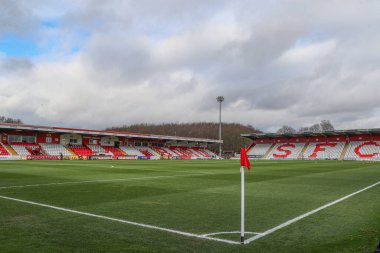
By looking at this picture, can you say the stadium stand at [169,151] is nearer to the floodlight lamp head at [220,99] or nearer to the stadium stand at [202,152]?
the stadium stand at [202,152]

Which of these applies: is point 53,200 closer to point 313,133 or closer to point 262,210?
point 262,210

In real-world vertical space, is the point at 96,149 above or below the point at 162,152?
above

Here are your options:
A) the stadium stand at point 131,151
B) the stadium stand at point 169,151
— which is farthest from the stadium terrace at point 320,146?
the stadium stand at point 131,151

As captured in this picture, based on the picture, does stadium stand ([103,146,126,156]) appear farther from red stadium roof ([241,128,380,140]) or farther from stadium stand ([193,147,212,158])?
red stadium roof ([241,128,380,140])

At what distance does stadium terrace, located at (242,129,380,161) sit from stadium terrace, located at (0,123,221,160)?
16.9 meters

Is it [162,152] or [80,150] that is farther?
[162,152]

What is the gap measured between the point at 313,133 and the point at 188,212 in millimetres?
82877

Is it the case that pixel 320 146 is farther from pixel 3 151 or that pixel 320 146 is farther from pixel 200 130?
pixel 200 130

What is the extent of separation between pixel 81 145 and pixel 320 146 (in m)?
58.0

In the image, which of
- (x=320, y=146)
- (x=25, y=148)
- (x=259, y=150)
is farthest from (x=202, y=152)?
(x=25, y=148)

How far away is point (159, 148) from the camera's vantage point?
9188 cm

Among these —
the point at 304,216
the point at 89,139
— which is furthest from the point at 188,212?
the point at 89,139

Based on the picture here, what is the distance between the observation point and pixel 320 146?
85.8 metres

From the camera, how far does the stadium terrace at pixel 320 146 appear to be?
77.7m
